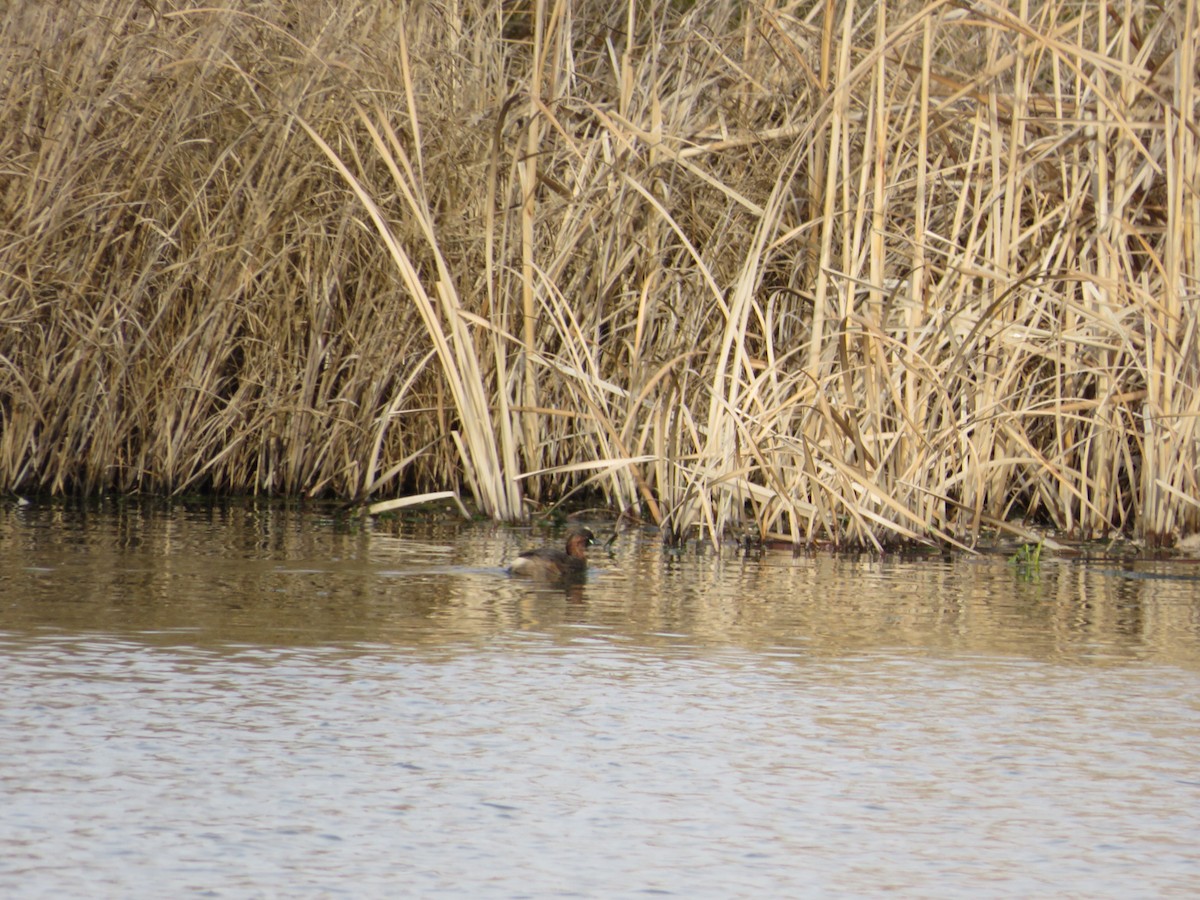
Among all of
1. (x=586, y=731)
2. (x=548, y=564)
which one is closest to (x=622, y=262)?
(x=548, y=564)

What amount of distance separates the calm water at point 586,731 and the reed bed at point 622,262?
3.11 feet

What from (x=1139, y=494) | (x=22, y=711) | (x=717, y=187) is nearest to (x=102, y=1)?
(x=717, y=187)

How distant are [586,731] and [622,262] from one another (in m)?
4.22

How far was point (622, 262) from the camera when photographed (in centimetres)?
821

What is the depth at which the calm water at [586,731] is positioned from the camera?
126 inches

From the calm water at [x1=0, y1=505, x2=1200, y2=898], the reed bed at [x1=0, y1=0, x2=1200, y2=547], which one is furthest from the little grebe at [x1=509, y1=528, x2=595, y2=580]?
the reed bed at [x1=0, y1=0, x2=1200, y2=547]

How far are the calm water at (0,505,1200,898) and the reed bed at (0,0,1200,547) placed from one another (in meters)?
0.95

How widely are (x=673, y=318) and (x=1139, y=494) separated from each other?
184 cm

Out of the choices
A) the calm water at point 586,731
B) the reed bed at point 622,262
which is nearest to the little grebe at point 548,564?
the calm water at point 586,731

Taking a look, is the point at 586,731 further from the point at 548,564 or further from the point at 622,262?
the point at 622,262

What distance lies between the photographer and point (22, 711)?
417cm

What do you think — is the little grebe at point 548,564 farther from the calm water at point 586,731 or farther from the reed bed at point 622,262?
the reed bed at point 622,262

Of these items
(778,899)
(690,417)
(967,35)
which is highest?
(967,35)

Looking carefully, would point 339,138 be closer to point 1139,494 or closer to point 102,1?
point 102,1
